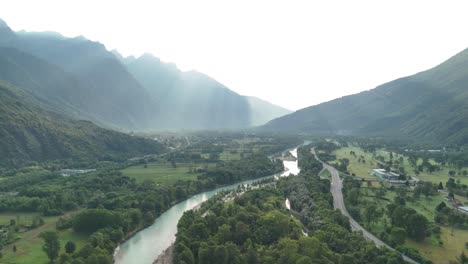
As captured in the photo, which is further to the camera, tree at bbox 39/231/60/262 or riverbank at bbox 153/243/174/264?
riverbank at bbox 153/243/174/264

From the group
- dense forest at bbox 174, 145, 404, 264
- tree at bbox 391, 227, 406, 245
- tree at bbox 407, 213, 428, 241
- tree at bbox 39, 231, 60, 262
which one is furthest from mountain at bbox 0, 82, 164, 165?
tree at bbox 407, 213, 428, 241

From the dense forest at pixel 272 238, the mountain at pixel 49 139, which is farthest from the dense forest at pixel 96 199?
the mountain at pixel 49 139

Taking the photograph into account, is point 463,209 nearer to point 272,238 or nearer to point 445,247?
point 445,247

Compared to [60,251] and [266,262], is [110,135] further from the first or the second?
[266,262]

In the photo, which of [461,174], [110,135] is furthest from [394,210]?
[110,135]

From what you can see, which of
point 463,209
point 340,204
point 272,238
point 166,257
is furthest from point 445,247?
point 166,257

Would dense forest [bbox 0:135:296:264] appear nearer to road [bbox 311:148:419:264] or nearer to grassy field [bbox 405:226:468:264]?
road [bbox 311:148:419:264]
